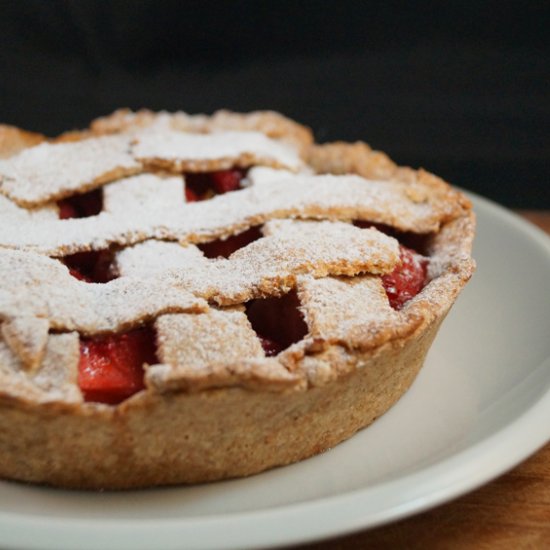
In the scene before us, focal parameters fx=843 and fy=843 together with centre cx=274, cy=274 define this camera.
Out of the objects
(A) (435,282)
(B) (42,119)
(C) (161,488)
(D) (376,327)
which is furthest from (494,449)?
(B) (42,119)

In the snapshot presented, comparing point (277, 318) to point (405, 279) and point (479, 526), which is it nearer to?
point (405, 279)

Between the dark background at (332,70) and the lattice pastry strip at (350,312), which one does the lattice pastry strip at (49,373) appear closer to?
the lattice pastry strip at (350,312)

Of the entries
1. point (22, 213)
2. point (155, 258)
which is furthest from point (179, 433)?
point (22, 213)

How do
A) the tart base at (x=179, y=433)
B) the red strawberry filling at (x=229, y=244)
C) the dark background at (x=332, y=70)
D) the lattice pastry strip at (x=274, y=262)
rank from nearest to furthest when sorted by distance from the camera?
the tart base at (x=179, y=433) < the lattice pastry strip at (x=274, y=262) < the red strawberry filling at (x=229, y=244) < the dark background at (x=332, y=70)

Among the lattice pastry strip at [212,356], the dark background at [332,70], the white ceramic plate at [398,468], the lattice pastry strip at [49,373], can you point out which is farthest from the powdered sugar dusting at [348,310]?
the dark background at [332,70]

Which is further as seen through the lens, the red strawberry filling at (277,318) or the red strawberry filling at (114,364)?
the red strawberry filling at (277,318)

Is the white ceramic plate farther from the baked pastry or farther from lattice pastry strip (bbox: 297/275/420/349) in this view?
lattice pastry strip (bbox: 297/275/420/349)
